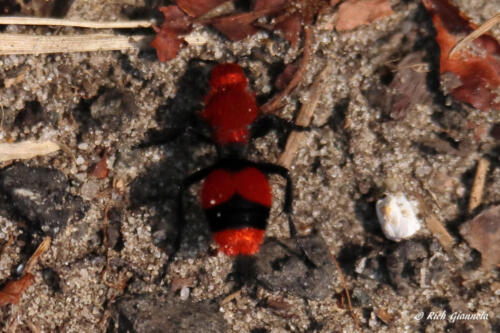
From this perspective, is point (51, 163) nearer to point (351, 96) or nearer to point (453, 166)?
point (351, 96)

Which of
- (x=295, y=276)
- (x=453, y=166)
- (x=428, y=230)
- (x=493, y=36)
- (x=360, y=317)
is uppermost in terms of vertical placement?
(x=493, y=36)

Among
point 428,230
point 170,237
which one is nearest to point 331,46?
point 428,230

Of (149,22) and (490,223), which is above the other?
(149,22)

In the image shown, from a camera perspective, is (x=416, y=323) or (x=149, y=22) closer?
(x=416, y=323)

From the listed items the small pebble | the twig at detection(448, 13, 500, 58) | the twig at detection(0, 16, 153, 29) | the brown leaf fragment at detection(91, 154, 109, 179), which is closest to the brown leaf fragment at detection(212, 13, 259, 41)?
the twig at detection(0, 16, 153, 29)

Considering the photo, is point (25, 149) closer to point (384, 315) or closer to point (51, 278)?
point (51, 278)

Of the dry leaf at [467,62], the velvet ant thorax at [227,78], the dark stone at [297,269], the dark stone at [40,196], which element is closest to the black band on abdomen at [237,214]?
the dark stone at [297,269]
